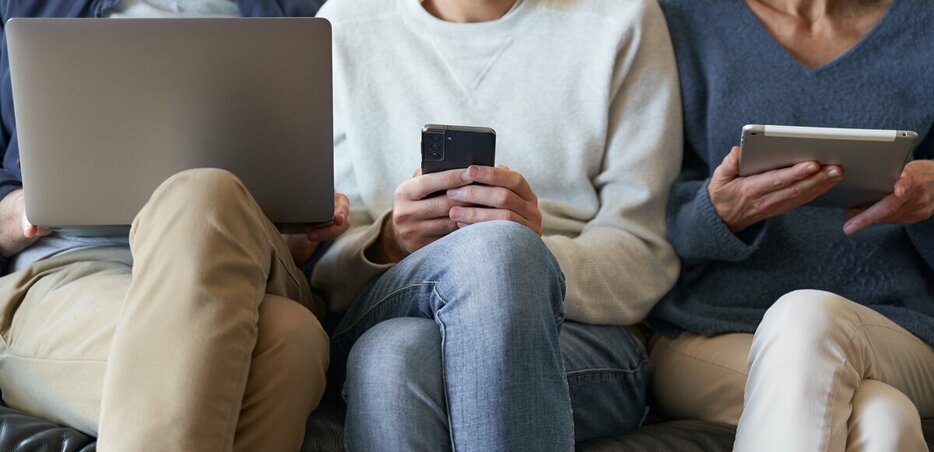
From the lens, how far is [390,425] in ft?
3.41

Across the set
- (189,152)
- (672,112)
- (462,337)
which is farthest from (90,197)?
(672,112)

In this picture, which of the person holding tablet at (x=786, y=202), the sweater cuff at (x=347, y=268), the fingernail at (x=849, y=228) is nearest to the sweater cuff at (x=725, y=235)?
the person holding tablet at (x=786, y=202)

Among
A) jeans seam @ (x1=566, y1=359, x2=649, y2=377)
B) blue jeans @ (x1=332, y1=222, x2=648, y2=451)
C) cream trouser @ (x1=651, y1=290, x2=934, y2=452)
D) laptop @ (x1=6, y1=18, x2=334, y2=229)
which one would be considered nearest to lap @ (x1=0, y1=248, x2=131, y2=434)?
laptop @ (x1=6, y1=18, x2=334, y2=229)

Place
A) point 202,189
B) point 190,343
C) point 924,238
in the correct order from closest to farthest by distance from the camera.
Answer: point 190,343 < point 202,189 < point 924,238

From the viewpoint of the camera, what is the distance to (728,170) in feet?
4.57

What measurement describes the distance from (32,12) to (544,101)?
84 cm

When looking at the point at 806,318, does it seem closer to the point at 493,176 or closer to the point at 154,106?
the point at 493,176

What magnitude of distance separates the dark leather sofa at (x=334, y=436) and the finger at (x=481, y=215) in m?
0.29

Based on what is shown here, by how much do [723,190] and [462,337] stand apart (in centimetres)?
54

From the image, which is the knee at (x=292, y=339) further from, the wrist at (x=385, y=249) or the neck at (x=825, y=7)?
the neck at (x=825, y=7)

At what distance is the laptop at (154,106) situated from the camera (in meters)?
1.23

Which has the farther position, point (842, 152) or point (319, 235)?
point (319, 235)

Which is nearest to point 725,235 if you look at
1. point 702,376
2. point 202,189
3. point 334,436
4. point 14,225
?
point 702,376

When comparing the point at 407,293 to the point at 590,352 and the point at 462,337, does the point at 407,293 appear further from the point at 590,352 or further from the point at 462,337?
the point at 590,352
